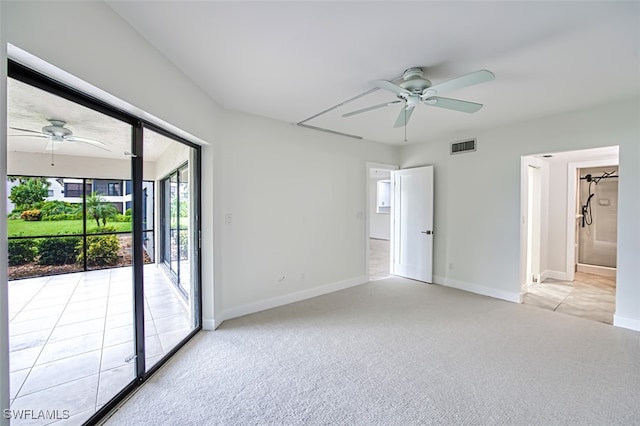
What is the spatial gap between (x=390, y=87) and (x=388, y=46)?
28 centimetres

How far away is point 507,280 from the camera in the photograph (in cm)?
411

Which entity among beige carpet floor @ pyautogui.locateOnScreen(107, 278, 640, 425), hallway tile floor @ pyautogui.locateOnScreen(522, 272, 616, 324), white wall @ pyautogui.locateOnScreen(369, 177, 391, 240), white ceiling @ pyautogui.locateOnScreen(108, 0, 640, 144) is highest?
white ceiling @ pyautogui.locateOnScreen(108, 0, 640, 144)

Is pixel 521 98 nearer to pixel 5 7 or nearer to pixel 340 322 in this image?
pixel 340 322

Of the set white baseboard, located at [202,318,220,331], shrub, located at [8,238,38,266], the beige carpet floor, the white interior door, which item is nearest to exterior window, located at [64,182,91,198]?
shrub, located at [8,238,38,266]

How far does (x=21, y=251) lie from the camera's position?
5.17 ft

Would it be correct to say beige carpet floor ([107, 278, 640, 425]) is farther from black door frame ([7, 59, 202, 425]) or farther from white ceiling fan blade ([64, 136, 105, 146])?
white ceiling fan blade ([64, 136, 105, 146])

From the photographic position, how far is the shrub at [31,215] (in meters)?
1.56

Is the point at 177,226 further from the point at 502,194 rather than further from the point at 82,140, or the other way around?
the point at 502,194

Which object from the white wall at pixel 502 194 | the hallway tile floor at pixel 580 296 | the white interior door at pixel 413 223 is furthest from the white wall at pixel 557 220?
the white interior door at pixel 413 223

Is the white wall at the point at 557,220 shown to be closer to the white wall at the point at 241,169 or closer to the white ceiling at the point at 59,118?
the white wall at the point at 241,169

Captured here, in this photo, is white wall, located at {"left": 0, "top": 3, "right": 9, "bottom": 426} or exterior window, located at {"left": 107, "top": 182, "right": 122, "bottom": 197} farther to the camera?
exterior window, located at {"left": 107, "top": 182, "right": 122, "bottom": 197}

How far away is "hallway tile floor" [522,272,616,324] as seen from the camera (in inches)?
144

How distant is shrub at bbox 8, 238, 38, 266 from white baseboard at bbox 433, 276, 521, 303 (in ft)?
16.7
